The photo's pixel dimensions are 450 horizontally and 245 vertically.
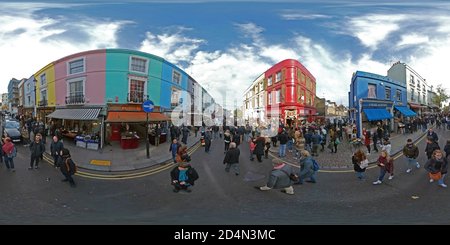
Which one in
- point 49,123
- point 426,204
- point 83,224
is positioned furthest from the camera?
point 49,123

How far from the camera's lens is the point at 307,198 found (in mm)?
4023

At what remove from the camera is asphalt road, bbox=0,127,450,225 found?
11.0 ft

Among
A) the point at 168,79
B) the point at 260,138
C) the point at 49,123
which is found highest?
the point at 168,79

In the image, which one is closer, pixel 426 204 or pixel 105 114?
pixel 426 204

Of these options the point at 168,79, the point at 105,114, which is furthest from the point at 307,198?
the point at 105,114

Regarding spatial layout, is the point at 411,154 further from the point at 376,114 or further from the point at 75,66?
the point at 75,66

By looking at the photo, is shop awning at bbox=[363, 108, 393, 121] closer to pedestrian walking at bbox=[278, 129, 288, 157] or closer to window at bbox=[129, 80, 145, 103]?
pedestrian walking at bbox=[278, 129, 288, 157]

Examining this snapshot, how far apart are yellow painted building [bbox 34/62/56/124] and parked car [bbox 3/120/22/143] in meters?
1.84

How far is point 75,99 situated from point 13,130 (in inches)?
149

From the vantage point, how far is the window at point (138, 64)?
4.81m

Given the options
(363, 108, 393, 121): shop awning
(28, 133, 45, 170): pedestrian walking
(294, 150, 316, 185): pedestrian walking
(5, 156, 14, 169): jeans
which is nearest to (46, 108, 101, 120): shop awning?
(28, 133, 45, 170): pedestrian walking

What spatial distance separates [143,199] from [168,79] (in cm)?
381

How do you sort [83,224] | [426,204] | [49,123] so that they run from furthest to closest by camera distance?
[49,123], [426,204], [83,224]
